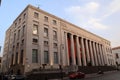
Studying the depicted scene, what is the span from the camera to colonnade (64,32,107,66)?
46781mm

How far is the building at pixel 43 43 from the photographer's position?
115ft

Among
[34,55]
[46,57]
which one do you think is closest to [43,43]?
[46,57]

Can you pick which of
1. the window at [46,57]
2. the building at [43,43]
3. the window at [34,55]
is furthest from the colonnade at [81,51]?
the window at [34,55]

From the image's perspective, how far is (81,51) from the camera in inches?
2096

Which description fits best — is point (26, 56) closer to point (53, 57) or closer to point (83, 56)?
point (53, 57)

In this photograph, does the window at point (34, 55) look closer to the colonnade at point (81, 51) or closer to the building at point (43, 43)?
the building at point (43, 43)

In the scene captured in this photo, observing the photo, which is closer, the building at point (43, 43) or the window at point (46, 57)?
the building at point (43, 43)

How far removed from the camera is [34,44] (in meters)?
35.8

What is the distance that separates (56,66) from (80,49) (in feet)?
57.3

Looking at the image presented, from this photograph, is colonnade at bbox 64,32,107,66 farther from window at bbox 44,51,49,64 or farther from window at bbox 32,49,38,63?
window at bbox 32,49,38,63

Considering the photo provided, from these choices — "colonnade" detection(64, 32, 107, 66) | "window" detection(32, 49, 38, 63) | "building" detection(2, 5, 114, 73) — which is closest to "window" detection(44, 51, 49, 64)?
"building" detection(2, 5, 114, 73)

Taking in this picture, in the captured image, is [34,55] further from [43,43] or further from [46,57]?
[43,43]

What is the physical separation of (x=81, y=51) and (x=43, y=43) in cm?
2024

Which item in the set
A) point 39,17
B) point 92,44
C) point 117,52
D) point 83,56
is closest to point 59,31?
point 39,17
